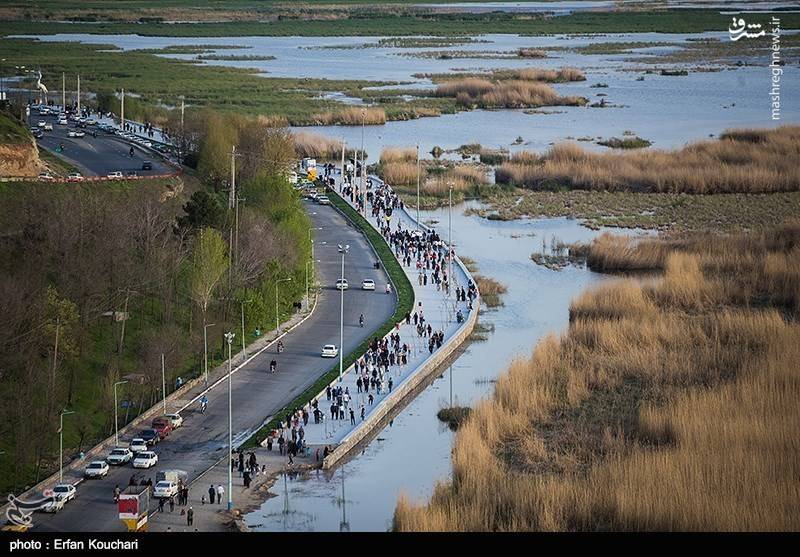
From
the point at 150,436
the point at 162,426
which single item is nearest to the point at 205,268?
the point at 162,426

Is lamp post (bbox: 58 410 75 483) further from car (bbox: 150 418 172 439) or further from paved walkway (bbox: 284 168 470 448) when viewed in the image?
paved walkway (bbox: 284 168 470 448)

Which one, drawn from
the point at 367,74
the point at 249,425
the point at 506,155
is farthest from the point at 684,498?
the point at 367,74

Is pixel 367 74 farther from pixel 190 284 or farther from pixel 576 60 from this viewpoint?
pixel 190 284

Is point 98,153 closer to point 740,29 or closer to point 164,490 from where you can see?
point 164,490

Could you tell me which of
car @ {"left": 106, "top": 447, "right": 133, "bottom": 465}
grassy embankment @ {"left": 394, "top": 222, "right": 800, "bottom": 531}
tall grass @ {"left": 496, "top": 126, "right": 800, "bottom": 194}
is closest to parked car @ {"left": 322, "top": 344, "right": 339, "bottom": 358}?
grassy embankment @ {"left": 394, "top": 222, "right": 800, "bottom": 531}

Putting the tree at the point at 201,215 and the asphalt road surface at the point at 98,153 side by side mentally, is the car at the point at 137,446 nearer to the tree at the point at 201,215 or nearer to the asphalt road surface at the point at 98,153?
the tree at the point at 201,215

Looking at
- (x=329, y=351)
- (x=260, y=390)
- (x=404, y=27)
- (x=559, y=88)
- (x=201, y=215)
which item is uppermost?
(x=404, y=27)

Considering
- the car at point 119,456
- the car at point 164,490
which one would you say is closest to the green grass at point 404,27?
the car at point 119,456
